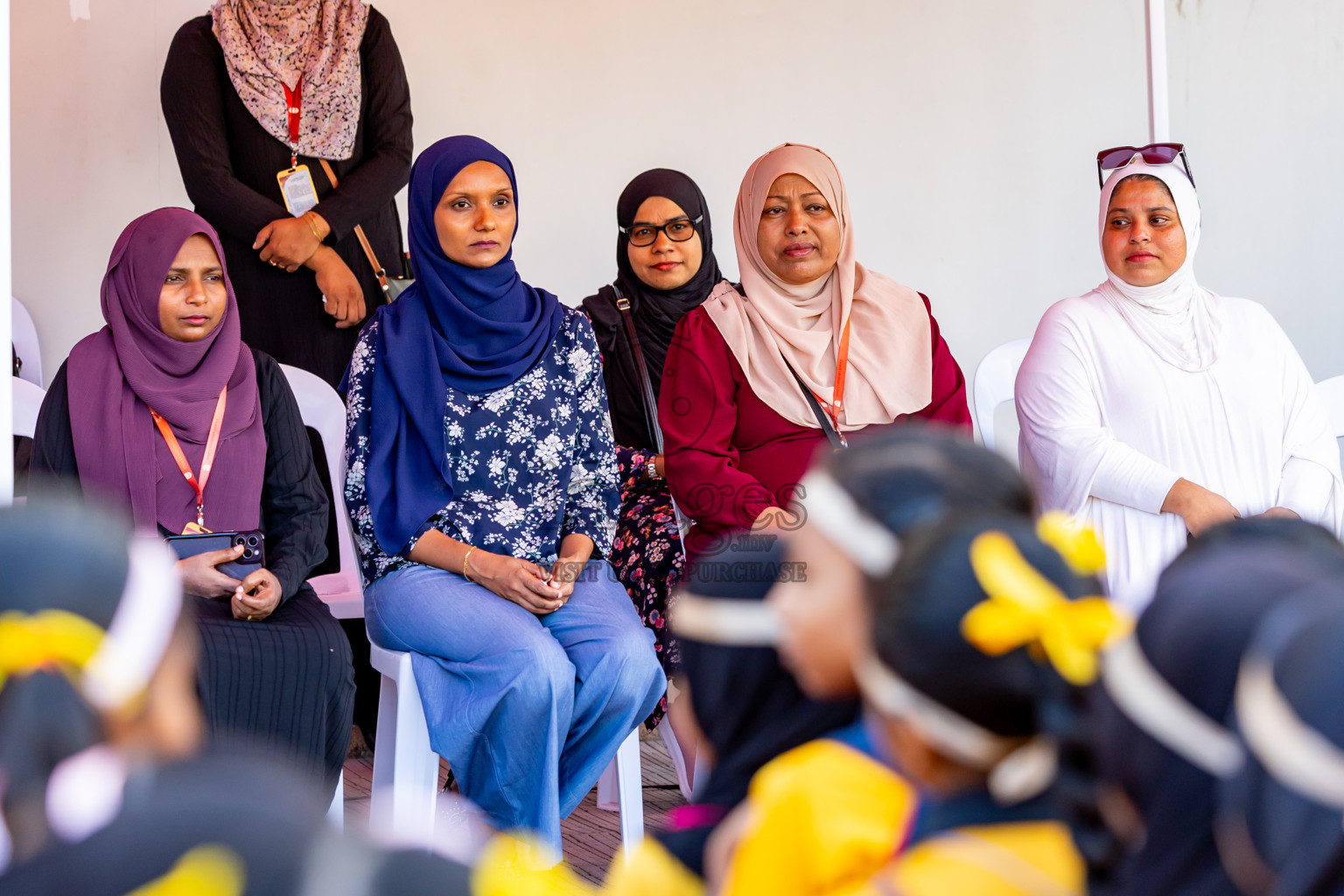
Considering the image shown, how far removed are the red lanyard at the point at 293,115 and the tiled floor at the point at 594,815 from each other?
150 cm

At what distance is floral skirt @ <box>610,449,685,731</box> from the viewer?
2607 mm

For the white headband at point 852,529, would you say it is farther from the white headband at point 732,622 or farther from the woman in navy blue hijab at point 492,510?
the woman in navy blue hijab at point 492,510

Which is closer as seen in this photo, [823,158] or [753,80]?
[823,158]

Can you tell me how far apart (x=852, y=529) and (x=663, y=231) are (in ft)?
7.82

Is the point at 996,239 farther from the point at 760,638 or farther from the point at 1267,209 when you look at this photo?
the point at 760,638

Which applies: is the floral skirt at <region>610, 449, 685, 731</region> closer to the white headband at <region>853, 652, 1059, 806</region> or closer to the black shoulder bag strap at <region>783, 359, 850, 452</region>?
the black shoulder bag strap at <region>783, 359, 850, 452</region>

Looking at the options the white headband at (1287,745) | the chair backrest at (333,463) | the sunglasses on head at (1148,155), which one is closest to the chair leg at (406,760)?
the chair backrest at (333,463)

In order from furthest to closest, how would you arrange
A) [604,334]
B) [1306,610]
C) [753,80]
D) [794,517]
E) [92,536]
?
[753,80]
[604,334]
[794,517]
[92,536]
[1306,610]

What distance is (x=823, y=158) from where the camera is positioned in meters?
2.66

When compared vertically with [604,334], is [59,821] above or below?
below

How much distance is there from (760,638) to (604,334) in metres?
2.09

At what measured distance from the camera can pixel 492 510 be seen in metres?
2.37

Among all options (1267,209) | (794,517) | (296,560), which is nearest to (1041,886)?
(794,517)

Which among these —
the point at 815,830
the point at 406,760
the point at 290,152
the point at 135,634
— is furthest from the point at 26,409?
the point at 815,830
